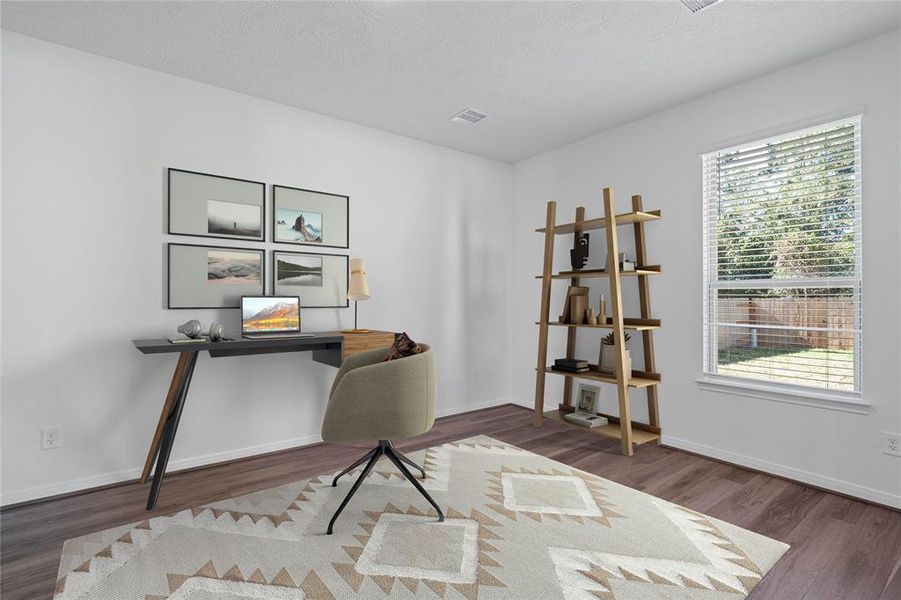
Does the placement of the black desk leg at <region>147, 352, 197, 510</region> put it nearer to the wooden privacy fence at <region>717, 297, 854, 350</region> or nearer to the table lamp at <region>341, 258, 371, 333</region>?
the table lamp at <region>341, 258, 371, 333</region>

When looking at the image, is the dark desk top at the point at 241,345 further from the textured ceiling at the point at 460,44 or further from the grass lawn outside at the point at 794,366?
the grass lawn outside at the point at 794,366

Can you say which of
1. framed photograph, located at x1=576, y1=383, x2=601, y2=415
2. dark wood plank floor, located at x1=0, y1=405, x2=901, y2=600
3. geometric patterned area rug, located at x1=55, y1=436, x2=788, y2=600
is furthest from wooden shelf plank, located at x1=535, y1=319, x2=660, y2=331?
geometric patterned area rug, located at x1=55, y1=436, x2=788, y2=600

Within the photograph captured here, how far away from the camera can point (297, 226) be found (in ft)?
11.2

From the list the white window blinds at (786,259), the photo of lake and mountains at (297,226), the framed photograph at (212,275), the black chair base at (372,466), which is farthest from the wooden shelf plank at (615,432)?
the framed photograph at (212,275)

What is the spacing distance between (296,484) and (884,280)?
3450 millimetres

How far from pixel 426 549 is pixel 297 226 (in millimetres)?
2397

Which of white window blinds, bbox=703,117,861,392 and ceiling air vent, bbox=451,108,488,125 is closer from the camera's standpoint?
white window blinds, bbox=703,117,861,392

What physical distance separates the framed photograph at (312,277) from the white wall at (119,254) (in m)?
0.11

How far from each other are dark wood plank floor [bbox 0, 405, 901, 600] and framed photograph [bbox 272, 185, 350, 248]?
155 cm

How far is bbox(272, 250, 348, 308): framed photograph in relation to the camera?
334 centimetres

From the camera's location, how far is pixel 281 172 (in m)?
3.37

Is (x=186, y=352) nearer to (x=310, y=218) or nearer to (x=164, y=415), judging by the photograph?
(x=164, y=415)

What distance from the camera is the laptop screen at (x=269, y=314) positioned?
3.09 meters

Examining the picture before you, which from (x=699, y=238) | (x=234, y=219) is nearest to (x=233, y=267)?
(x=234, y=219)
